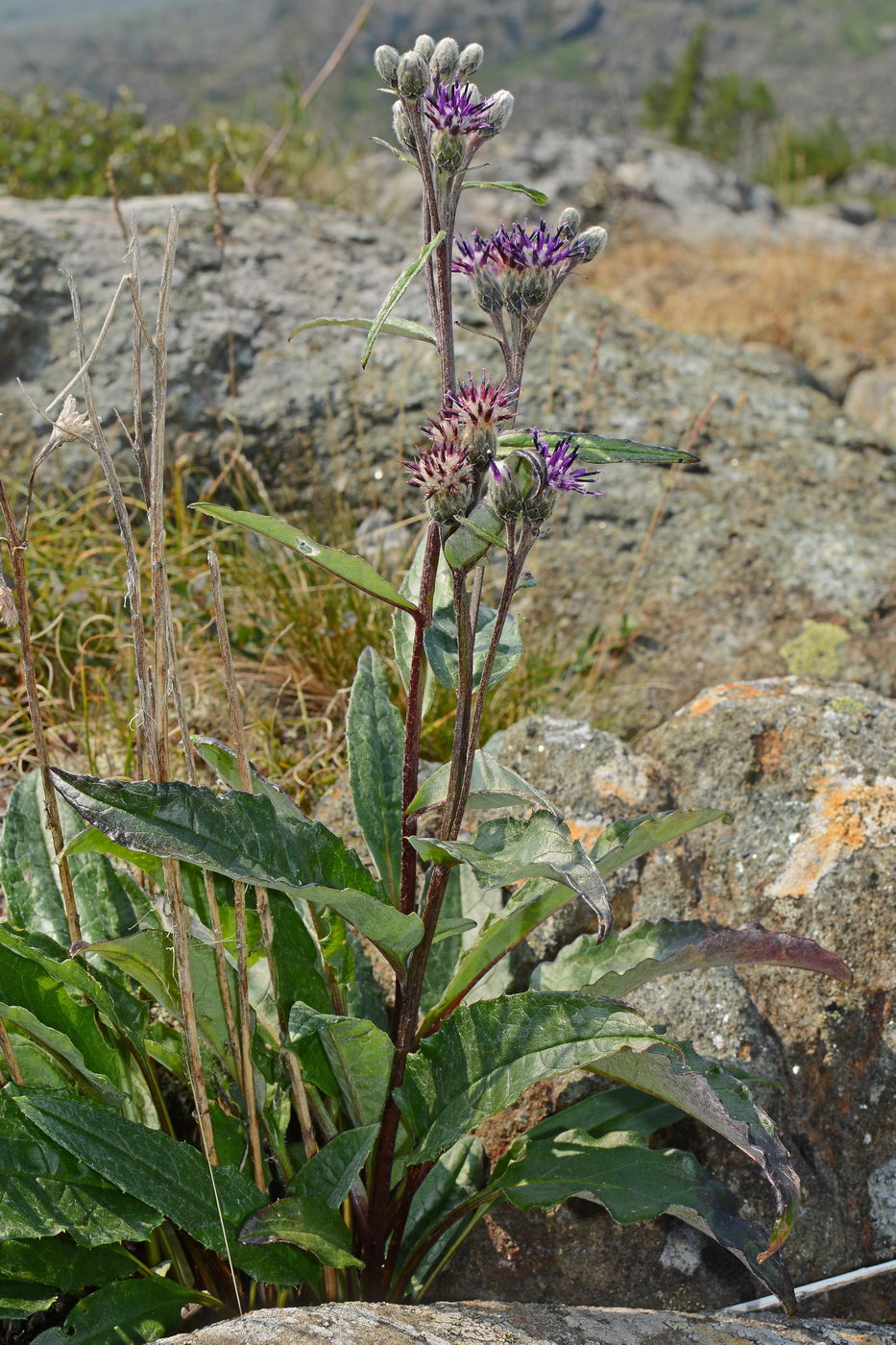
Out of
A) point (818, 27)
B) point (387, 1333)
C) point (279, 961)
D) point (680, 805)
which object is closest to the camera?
point (387, 1333)

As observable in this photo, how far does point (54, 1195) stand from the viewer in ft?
5.31

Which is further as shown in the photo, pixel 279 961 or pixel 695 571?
pixel 695 571

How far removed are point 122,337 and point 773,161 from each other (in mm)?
12447

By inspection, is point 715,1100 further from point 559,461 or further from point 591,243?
point 591,243

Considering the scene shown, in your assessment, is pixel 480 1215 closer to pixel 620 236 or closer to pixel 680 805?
pixel 680 805

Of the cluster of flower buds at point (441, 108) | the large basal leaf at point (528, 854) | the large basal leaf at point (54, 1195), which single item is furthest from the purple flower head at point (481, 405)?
the large basal leaf at point (54, 1195)

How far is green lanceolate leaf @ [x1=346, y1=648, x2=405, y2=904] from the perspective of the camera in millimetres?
2027

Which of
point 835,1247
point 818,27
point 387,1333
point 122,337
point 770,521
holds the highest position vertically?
point 818,27

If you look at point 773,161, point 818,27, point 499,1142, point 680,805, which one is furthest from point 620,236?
point 818,27

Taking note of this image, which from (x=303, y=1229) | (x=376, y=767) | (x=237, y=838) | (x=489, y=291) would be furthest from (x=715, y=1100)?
(x=489, y=291)

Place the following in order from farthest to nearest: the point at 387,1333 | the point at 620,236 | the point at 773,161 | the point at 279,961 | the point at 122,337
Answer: the point at 773,161, the point at 620,236, the point at 122,337, the point at 279,961, the point at 387,1333

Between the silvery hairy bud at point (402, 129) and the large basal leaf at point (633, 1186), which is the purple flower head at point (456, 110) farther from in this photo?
the large basal leaf at point (633, 1186)

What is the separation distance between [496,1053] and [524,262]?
3.93ft

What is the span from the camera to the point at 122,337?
4277mm
